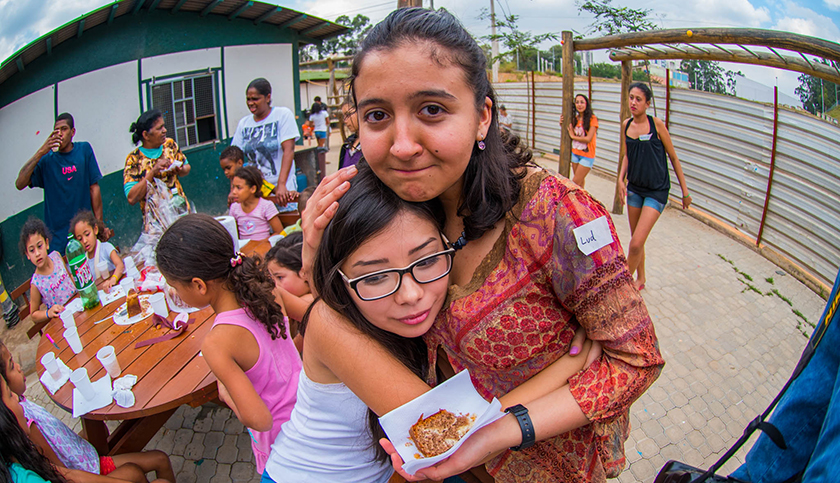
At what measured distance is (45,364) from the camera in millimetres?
2344

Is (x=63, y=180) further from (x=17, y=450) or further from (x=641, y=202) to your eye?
(x=641, y=202)

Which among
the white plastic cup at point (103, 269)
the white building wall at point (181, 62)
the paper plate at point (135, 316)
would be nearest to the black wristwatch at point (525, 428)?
the paper plate at point (135, 316)

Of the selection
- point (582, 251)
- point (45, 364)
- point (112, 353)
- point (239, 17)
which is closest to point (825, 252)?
point (582, 251)

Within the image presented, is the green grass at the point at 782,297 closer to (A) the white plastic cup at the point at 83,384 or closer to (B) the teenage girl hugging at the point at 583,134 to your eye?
(B) the teenage girl hugging at the point at 583,134

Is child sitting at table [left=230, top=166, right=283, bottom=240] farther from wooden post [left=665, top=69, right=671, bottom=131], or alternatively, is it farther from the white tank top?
wooden post [left=665, top=69, right=671, bottom=131]

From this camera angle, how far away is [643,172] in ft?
14.7

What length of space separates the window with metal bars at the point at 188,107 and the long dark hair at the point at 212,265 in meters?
5.87

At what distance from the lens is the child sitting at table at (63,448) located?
81.2 inches

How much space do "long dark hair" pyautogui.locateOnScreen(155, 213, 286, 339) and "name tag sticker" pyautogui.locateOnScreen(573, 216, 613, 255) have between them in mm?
1617

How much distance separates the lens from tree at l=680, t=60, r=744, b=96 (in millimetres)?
6410

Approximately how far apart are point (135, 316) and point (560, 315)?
9.66 feet

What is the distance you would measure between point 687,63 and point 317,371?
27.3ft

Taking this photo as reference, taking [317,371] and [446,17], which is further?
[317,371]

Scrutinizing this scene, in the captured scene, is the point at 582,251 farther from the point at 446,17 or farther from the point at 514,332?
the point at 446,17
